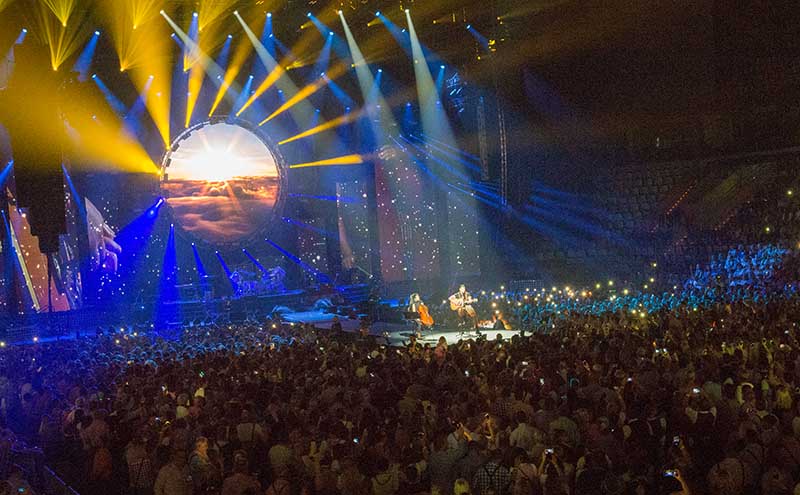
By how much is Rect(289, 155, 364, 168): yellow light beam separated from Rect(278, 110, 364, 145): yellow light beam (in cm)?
107

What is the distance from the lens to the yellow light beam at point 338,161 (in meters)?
33.0

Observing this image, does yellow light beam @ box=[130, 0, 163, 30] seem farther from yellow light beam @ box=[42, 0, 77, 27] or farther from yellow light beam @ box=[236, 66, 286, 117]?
yellow light beam @ box=[236, 66, 286, 117]

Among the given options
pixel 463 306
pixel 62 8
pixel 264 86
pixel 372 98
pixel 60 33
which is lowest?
pixel 463 306

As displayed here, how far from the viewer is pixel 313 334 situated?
18969mm

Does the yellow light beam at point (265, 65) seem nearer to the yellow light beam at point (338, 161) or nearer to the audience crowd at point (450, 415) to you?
the yellow light beam at point (338, 161)

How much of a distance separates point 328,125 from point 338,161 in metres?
1.48

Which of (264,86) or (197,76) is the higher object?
(197,76)

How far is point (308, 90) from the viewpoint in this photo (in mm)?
31719

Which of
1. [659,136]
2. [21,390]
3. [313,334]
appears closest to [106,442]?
[21,390]

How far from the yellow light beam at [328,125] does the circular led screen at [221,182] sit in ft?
5.33

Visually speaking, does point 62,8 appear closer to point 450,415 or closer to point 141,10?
point 141,10

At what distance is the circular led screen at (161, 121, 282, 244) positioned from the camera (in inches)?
1198

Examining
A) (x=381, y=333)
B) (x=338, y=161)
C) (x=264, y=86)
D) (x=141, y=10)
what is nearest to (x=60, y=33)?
(x=141, y=10)

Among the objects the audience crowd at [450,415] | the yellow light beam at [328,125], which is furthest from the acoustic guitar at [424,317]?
the yellow light beam at [328,125]
